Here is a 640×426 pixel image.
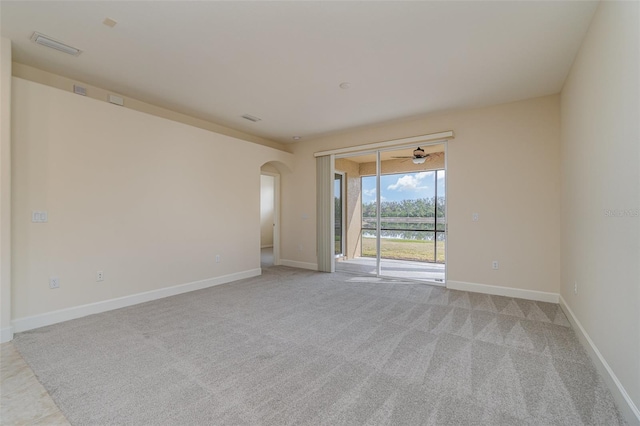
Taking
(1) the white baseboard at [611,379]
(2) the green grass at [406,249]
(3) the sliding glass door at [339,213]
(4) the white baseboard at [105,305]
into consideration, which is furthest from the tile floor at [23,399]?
(2) the green grass at [406,249]

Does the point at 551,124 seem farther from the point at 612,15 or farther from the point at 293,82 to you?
the point at 293,82

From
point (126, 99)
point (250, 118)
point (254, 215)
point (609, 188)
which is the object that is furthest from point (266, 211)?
point (609, 188)

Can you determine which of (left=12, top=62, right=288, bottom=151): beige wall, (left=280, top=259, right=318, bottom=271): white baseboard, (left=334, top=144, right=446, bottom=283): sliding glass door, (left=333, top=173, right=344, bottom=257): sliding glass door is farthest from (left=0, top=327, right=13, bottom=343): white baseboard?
(left=333, top=173, right=344, bottom=257): sliding glass door

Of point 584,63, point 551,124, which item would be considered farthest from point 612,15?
point 551,124

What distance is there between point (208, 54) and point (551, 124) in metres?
4.60

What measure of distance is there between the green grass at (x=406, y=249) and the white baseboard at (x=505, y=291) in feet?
7.77

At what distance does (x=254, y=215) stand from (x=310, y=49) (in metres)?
3.55

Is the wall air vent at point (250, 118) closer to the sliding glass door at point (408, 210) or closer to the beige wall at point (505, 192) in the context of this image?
the sliding glass door at point (408, 210)

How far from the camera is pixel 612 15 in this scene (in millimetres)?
1993

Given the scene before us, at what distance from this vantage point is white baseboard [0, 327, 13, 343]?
2.69 meters

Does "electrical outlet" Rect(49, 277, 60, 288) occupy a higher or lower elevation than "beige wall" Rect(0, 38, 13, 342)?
lower

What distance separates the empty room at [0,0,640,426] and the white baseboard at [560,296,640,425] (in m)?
0.02

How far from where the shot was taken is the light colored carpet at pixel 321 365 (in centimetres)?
173

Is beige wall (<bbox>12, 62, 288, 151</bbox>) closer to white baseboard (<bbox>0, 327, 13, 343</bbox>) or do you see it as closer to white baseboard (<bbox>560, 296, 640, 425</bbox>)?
white baseboard (<bbox>0, 327, 13, 343</bbox>)
